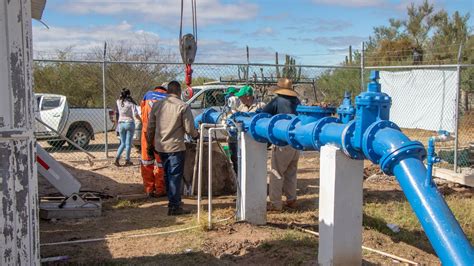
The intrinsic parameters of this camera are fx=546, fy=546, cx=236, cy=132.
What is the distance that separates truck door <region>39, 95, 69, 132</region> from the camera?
1570 cm

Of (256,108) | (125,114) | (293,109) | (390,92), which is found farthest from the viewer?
(390,92)

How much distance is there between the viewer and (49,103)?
16062 millimetres

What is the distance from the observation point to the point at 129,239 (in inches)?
247

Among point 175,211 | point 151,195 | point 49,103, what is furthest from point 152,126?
point 49,103

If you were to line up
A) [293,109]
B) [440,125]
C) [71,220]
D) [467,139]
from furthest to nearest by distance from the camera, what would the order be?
[467,139], [440,125], [293,109], [71,220]

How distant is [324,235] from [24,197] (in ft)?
9.08

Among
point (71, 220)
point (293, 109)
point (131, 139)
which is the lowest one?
point (71, 220)

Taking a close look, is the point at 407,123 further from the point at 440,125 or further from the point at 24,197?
the point at 24,197

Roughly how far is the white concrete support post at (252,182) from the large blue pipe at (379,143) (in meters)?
0.23

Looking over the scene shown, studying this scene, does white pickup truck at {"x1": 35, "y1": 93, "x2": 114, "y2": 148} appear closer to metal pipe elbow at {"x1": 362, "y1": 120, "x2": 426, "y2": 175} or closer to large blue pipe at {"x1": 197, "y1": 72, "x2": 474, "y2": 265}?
large blue pipe at {"x1": 197, "y1": 72, "x2": 474, "y2": 265}

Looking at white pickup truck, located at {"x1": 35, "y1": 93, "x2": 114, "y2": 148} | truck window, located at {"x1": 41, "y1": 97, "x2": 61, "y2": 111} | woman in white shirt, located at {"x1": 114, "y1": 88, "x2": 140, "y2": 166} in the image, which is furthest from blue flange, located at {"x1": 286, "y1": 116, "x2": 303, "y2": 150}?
truck window, located at {"x1": 41, "y1": 97, "x2": 61, "y2": 111}

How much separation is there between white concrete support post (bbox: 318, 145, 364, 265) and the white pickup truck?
11407mm

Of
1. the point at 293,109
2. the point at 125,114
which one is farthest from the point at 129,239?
the point at 125,114

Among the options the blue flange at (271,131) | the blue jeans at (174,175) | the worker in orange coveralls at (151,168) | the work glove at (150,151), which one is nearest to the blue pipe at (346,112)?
the blue flange at (271,131)
